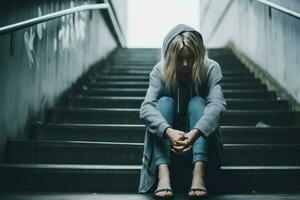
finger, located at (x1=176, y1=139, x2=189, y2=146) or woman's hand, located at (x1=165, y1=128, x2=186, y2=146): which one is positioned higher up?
woman's hand, located at (x1=165, y1=128, x2=186, y2=146)

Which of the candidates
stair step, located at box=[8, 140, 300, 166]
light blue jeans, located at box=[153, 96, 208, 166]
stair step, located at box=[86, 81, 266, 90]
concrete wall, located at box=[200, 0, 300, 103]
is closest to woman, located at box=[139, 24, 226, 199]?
light blue jeans, located at box=[153, 96, 208, 166]

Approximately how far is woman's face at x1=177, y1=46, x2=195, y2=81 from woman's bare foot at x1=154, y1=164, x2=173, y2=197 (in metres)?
0.62

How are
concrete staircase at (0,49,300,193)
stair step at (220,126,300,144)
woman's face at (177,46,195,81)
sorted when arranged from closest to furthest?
woman's face at (177,46,195,81), concrete staircase at (0,49,300,193), stair step at (220,126,300,144)

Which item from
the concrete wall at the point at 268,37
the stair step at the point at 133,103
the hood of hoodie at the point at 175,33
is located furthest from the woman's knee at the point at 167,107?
the concrete wall at the point at 268,37

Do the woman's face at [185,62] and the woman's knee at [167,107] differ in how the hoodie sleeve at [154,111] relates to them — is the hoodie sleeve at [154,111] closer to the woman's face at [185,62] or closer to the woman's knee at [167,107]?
the woman's knee at [167,107]

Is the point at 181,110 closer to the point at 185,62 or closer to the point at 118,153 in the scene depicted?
the point at 185,62

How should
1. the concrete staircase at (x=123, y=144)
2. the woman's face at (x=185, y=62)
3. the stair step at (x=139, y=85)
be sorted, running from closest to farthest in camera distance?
the woman's face at (x=185, y=62), the concrete staircase at (x=123, y=144), the stair step at (x=139, y=85)

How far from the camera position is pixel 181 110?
2.61m

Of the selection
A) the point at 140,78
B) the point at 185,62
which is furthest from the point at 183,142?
the point at 140,78

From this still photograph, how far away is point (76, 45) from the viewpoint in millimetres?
5145

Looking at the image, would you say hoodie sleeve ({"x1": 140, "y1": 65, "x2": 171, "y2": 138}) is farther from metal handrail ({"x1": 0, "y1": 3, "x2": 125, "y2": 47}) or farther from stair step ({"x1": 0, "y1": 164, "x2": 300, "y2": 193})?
metal handrail ({"x1": 0, "y1": 3, "x2": 125, "y2": 47})

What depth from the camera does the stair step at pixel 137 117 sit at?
367cm

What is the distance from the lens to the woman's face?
2.48m

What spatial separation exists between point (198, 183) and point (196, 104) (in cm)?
51
